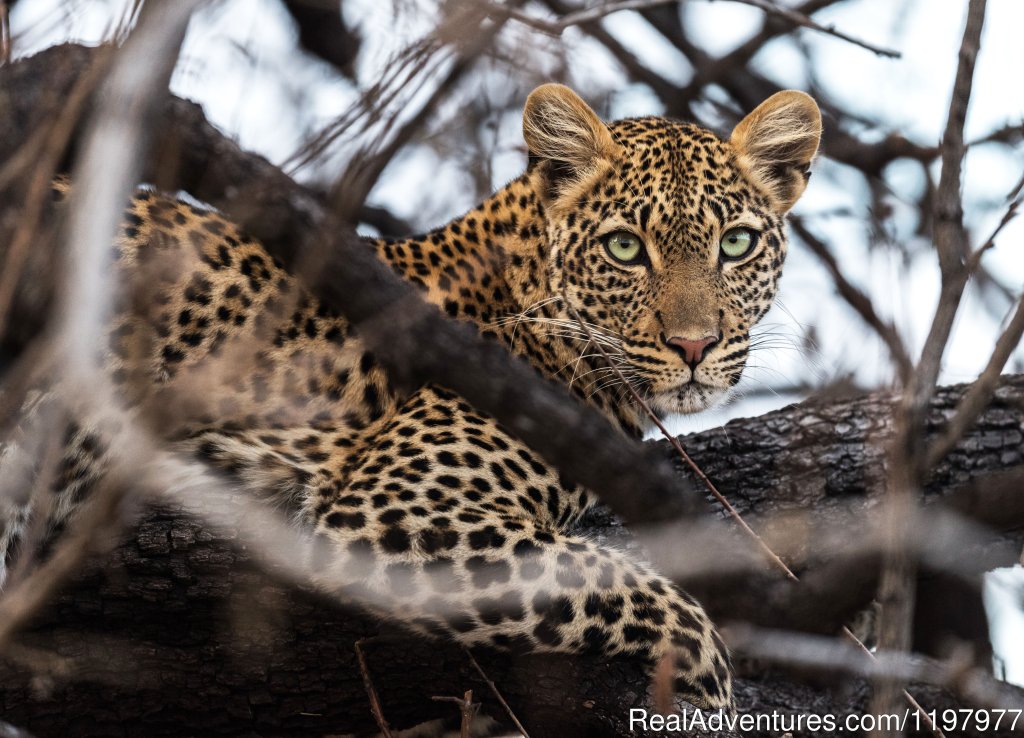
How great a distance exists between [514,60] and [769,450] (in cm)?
294

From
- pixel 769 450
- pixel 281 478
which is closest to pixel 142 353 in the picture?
pixel 281 478

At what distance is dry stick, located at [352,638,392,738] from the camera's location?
415 cm

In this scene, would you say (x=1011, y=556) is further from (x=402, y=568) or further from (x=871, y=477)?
(x=402, y=568)

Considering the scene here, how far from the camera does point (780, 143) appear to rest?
6125mm

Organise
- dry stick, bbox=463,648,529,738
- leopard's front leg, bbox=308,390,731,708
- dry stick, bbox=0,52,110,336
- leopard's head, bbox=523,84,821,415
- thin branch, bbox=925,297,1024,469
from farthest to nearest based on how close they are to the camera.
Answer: leopard's head, bbox=523,84,821,415 → leopard's front leg, bbox=308,390,731,708 → dry stick, bbox=463,648,529,738 → thin branch, bbox=925,297,1024,469 → dry stick, bbox=0,52,110,336

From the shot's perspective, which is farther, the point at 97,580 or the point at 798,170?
the point at 798,170

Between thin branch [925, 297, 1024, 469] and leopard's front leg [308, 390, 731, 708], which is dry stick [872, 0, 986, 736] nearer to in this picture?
thin branch [925, 297, 1024, 469]

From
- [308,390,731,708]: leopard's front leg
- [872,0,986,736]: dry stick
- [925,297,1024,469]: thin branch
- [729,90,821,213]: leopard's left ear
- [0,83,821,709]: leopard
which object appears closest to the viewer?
[872,0,986,736]: dry stick

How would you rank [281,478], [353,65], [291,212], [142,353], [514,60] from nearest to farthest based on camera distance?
[142,353]
[291,212]
[514,60]
[281,478]
[353,65]

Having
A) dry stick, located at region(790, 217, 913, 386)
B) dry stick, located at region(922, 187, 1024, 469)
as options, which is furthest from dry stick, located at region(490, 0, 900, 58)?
dry stick, located at region(922, 187, 1024, 469)

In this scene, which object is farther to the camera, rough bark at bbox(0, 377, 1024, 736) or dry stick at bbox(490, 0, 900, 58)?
Answer: rough bark at bbox(0, 377, 1024, 736)

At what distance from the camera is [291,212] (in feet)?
10.3

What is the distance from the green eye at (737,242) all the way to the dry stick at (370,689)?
→ 2606 mm

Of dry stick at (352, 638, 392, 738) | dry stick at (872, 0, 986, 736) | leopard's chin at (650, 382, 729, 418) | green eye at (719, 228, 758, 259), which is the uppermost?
green eye at (719, 228, 758, 259)
